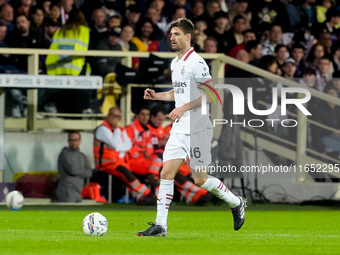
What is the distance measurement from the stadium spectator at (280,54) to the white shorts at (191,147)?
8.22 meters

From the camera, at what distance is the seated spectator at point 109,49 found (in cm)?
1591

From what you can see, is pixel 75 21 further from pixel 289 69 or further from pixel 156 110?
pixel 289 69

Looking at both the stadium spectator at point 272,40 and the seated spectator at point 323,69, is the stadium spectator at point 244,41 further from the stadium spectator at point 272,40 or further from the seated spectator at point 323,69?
the seated spectator at point 323,69

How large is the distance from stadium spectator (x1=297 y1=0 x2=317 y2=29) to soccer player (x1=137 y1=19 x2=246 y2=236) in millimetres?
10185

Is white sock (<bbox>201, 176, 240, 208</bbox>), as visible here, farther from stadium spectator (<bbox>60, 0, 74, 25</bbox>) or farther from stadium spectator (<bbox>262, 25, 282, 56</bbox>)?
stadium spectator (<bbox>262, 25, 282, 56</bbox>)

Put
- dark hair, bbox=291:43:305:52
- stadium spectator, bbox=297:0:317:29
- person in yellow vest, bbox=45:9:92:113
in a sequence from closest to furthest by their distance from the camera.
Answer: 1. person in yellow vest, bbox=45:9:92:113
2. dark hair, bbox=291:43:305:52
3. stadium spectator, bbox=297:0:317:29

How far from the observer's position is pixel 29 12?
1655 centimetres

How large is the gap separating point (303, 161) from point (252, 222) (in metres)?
4.22

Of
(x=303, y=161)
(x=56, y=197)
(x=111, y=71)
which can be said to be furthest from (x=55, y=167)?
(x=303, y=161)

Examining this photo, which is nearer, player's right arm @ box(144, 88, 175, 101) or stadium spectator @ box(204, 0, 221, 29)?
player's right arm @ box(144, 88, 175, 101)

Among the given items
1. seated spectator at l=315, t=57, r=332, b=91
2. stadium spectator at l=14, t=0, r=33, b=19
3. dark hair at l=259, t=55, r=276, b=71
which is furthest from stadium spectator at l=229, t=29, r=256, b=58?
stadium spectator at l=14, t=0, r=33, b=19

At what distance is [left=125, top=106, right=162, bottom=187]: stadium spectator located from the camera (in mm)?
15703

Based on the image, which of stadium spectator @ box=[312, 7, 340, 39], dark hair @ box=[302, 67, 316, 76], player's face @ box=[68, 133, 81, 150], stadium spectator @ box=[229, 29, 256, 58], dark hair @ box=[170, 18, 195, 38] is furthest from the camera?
stadium spectator @ box=[312, 7, 340, 39]

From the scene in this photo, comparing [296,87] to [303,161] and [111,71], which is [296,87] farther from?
[111,71]
